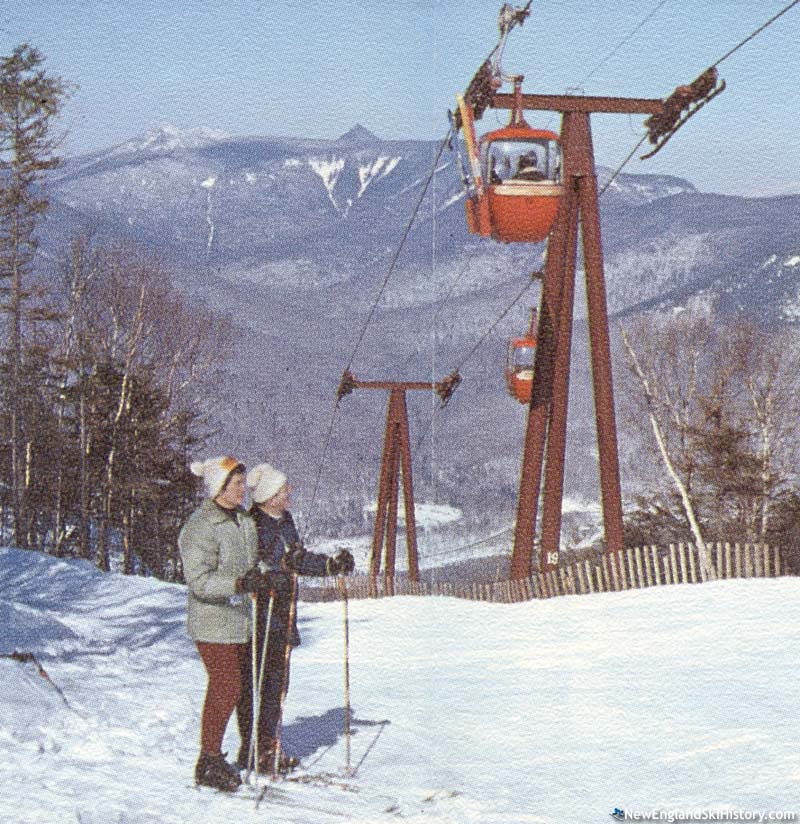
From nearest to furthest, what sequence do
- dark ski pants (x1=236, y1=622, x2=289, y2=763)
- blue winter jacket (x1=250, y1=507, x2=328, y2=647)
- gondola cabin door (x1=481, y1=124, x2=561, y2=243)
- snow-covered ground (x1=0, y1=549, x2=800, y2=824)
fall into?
snow-covered ground (x1=0, y1=549, x2=800, y2=824) → blue winter jacket (x1=250, y1=507, x2=328, y2=647) → dark ski pants (x1=236, y1=622, x2=289, y2=763) → gondola cabin door (x1=481, y1=124, x2=561, y2=243)

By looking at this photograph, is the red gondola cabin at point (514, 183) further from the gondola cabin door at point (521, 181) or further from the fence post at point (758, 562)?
the fence post at point (758, 562)

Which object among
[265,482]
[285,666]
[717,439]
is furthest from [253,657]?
[717,439]

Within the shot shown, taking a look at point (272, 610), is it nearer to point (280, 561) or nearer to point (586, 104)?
point (280, 561)

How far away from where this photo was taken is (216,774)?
5.84 m

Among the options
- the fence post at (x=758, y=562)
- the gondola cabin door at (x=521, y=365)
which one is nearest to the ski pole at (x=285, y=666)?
the fence post at (x=758, y=562)

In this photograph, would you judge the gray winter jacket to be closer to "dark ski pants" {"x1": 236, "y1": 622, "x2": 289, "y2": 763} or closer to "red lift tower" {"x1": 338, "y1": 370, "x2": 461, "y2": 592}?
"dark ski pants" {"x1": 236, "y1": 622, "x2": 289, "y2": 763}

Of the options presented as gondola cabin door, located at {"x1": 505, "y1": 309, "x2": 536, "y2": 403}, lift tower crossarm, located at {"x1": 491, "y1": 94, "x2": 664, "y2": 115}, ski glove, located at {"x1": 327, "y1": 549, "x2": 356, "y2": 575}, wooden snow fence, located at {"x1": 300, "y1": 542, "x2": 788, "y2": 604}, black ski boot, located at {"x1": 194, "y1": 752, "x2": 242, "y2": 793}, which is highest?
lift tower crossarm, located at {"x1": 491, "y1": 94, "x2": 664, "y2": 115}

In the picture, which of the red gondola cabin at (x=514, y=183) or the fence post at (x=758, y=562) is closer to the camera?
the red gondola cabin at (x=514, y=183)

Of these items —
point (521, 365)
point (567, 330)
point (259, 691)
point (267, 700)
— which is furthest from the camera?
point (521, 365)

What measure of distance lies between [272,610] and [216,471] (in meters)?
0.94

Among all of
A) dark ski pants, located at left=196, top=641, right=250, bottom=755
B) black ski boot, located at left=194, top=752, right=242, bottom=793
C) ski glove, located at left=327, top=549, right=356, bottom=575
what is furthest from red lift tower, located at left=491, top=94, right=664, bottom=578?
black ski boot, located at left=194, top=752, right=242, bottom=793

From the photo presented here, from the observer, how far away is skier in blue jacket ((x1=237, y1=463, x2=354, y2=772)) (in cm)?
619

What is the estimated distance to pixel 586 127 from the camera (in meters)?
15.5

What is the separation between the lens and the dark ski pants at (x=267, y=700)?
6.27 m
